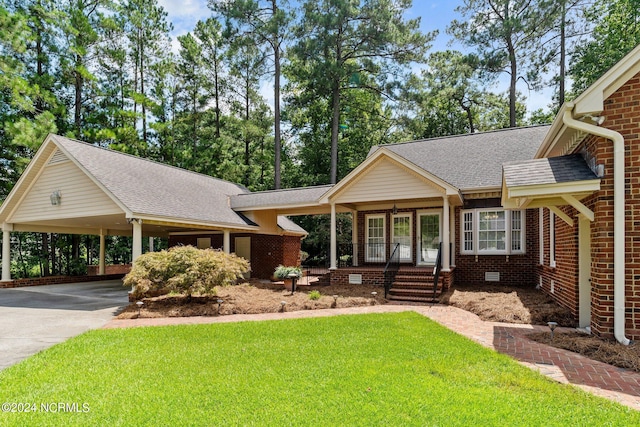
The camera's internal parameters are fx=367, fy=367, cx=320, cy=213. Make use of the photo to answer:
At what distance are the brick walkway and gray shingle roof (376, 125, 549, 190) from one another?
17.3 ft

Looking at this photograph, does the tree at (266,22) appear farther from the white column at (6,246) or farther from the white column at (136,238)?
the white column at (6,246)

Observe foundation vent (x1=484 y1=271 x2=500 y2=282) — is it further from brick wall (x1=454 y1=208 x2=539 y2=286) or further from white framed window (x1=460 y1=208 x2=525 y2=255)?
white framed window (x1=460 y1=208 x2=525 y2=255)

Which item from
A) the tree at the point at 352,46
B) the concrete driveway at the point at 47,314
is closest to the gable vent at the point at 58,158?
the concrete driveway at the point at 47,314

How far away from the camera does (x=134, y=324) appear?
328 inches

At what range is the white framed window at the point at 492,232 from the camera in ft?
40.7

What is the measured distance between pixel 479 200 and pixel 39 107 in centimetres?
2425

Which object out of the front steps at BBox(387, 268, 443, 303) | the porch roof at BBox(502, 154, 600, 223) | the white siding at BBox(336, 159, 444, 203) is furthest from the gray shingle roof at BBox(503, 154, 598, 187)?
the front steps at BBox(387, 268, 443, 303)

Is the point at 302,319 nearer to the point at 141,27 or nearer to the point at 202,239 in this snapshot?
the point at 202,239

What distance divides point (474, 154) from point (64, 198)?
610 inches

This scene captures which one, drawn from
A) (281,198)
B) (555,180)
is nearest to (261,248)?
(281,198)

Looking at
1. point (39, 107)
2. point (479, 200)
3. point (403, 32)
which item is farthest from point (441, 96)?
point (39, 107)

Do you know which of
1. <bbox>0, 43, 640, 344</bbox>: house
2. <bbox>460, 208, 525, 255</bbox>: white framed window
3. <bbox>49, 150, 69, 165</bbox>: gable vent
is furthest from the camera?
<bbox>49, 150, 69, 165</bbox>: gable vent

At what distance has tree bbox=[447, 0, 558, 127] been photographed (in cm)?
2264

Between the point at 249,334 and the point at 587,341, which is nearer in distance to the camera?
the point at 587,341
